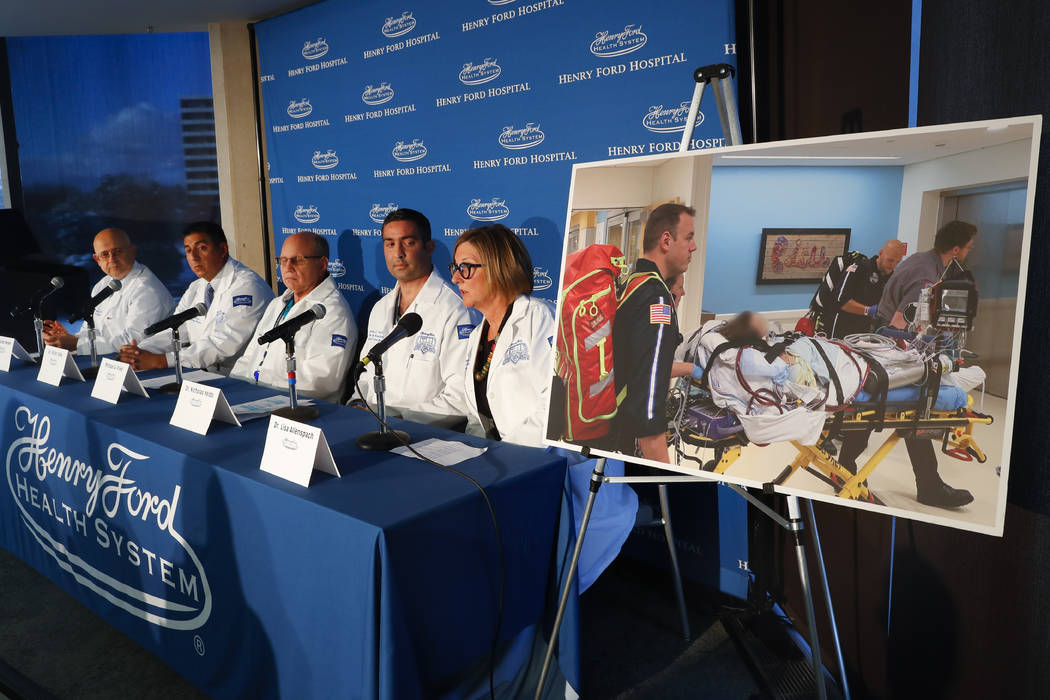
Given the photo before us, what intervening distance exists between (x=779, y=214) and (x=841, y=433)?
1.35ft

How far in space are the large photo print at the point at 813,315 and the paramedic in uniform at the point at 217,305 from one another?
228cm

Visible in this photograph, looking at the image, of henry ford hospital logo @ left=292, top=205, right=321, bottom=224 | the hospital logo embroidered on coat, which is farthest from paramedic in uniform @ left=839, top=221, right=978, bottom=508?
henry ford hospital logo @ left=292, top=205, right=321, bottom=224

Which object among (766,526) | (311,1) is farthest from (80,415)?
(311,1)

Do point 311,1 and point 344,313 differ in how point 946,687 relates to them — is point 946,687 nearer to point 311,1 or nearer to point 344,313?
point 344,313

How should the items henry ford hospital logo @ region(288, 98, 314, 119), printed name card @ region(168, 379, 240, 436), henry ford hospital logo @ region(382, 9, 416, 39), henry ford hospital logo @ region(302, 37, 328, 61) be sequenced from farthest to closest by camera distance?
1. henry ford hospital logo @ region(288, 98, 314, 119)
2. henry ford hospital logo @ region(302, 37, 328, 61)
3. henry ford hospital logo @ region(382, 9, 416, 39)
4. printed name card @ region(168, 379, 240, 436)

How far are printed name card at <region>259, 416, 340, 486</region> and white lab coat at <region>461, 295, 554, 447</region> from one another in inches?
27.8

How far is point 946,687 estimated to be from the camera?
1325 millimetres

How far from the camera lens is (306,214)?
3.86 m

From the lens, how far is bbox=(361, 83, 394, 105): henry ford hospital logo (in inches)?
129

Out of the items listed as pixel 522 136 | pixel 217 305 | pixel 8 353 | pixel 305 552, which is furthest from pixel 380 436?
pixel 217 305

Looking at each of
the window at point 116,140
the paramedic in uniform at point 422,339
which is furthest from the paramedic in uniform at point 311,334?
the window at point 116,140

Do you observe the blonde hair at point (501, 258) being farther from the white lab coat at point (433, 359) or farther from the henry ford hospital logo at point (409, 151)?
the henry ford hospital logo at point (409, 151)

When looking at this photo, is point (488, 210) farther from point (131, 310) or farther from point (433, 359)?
point (131, 310)

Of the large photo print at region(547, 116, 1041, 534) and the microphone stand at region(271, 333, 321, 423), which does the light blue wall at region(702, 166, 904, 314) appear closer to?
the large photo print at region(547, 116, 1041, 534)
